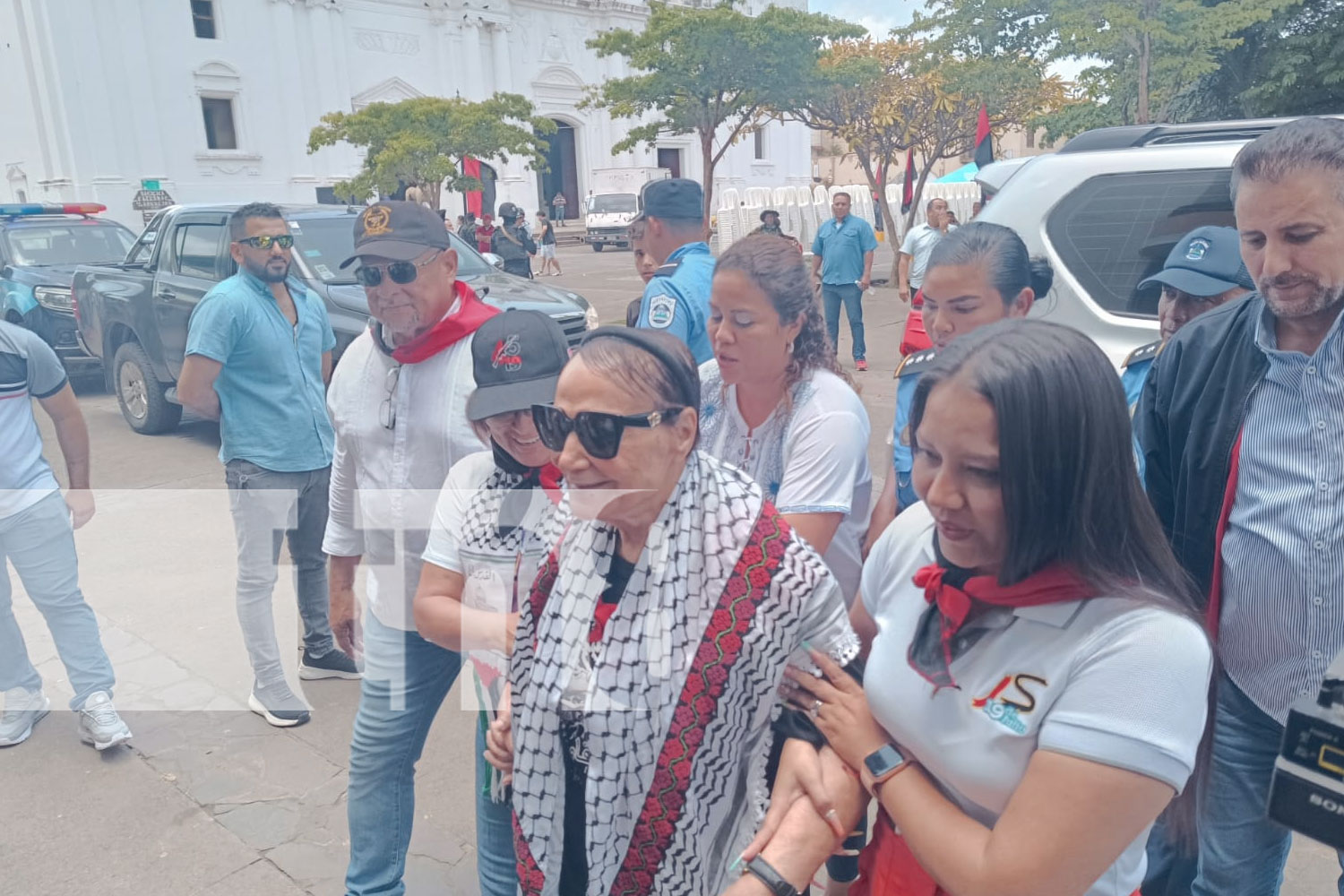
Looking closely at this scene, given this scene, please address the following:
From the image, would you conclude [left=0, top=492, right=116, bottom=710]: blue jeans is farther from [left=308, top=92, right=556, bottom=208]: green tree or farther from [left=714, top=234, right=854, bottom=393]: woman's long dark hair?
[left=308, top=92, right=556, bottom=208]: green tree

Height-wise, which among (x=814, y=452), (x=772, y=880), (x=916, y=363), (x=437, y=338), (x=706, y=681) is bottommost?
(x=772, y=880)

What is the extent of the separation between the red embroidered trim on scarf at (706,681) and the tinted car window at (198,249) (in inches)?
292

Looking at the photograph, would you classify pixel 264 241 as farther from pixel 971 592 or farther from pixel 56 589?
pixel 971 592

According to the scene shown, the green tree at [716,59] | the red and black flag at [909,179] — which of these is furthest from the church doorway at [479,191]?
the red and black flag at [909,179]

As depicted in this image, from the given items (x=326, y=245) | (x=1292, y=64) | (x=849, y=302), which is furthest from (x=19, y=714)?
(x=1292, y=64)

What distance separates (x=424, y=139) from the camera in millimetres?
21812

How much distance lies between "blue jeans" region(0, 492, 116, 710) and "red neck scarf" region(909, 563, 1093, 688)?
3.50 m

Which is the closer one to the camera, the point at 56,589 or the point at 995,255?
the point at 995,255

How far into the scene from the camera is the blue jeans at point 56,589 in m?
3.70

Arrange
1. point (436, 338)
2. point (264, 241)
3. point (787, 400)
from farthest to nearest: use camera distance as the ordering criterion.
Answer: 1. point (264, 241)
2. point (436, 338)
3. point (787, 400)

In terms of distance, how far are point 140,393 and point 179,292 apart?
1.43 m

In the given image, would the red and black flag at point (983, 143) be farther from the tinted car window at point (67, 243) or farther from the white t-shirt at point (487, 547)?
the white t-shirt at point (487, 547)

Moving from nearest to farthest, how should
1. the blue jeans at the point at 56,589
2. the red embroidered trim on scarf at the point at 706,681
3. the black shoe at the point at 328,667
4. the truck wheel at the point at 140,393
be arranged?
the red embroidered trim on scarf at the point at 706,681 → the blue jeans at the point at 56,589 → the black shoe at the point at 328,667 → the truck wheel at the point at 140,393

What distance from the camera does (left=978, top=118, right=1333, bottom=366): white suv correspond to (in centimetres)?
376
